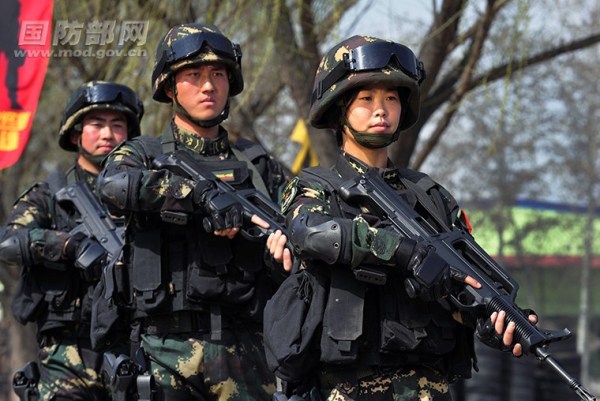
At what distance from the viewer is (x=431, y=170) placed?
865 inches

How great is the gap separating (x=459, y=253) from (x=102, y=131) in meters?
3.12

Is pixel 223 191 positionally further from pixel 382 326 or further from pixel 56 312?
pixel 56 312

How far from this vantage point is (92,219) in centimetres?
676

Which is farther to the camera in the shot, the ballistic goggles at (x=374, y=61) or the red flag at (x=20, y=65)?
the red flag at (x=20, y=65)

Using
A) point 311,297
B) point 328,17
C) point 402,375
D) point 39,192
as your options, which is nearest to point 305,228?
point 311,297

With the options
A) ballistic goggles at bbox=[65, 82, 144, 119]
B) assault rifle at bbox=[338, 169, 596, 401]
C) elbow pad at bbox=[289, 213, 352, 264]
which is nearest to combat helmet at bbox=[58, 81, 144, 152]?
ballistic goggles at bbox=[65, 82, 144, 119]

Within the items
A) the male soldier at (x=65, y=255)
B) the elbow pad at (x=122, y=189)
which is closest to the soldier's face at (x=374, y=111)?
the elbow pad at (x=122, y=189)

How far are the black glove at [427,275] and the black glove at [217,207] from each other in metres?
1.19

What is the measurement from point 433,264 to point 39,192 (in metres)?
3.43

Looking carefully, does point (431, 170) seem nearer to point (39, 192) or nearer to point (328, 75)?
point (39, 192)

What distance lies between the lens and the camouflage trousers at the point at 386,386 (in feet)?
14.7

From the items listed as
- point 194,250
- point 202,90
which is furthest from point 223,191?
point 202,90

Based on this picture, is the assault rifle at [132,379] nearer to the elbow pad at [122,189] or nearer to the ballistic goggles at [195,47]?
the elbow pad at [122,189]

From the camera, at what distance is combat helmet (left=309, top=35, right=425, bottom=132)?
4688mm
